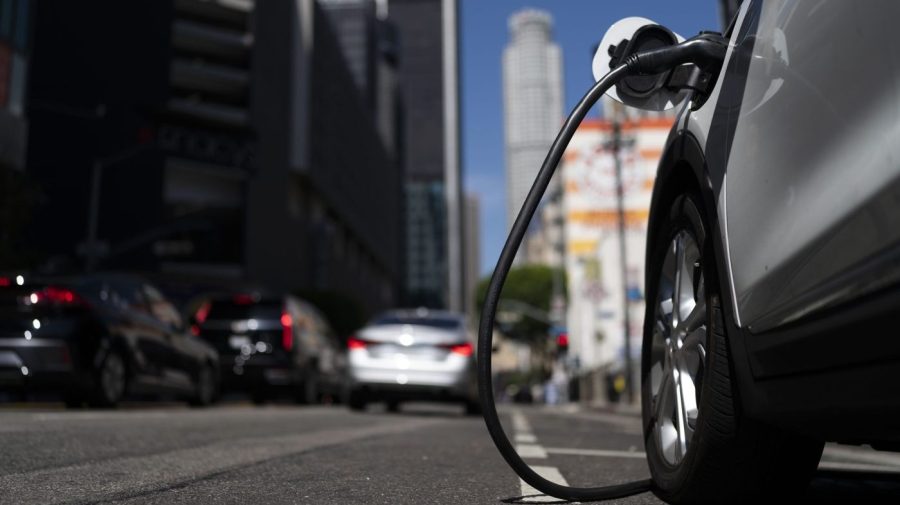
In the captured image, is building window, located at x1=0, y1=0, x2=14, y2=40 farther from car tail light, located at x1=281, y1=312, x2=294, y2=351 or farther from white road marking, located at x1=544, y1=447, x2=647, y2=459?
white road marking, located at x1=544, y1=447, x2=647, y2=459

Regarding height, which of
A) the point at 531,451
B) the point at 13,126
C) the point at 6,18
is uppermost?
the point at 6,18

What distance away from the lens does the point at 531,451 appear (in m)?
5.43

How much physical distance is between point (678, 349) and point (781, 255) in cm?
89

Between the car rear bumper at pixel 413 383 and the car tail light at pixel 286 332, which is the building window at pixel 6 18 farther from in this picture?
the car rear bumper at pixel 413 383

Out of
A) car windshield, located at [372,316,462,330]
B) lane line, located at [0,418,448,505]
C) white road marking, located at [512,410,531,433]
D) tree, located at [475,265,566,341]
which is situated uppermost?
tree, located at [475,265,566,341]

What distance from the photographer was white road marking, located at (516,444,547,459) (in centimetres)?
502

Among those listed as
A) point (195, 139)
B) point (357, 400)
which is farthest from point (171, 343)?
point (195, 139)

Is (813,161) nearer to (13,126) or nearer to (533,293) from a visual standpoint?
(13,126)

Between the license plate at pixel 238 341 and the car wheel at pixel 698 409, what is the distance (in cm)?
1177

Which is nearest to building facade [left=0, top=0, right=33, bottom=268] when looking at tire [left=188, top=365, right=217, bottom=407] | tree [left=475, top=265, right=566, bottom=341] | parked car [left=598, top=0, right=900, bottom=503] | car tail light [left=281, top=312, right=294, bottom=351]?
car tail light [left=281, top=312, right=294, bottom=351]

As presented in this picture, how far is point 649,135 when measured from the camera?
2675 inches

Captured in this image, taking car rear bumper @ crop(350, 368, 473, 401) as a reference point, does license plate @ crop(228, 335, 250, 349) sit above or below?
above

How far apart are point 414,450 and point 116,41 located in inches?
1738

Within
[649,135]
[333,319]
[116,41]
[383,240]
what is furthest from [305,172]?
[383,240]
